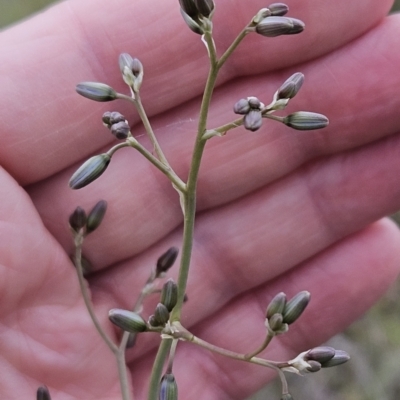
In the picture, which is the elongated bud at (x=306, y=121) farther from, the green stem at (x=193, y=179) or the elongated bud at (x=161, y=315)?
the elongated bud at (x=161, y=315)

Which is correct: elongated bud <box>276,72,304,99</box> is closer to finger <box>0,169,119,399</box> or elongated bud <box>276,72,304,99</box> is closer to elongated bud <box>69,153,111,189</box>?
elongated bud <box>69,153,111,189</box>

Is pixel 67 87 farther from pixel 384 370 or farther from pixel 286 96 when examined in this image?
pixel 384 370

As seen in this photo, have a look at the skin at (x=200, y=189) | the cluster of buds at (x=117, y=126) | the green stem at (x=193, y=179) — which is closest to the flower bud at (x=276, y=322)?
the green stem at (x=193, y=179)

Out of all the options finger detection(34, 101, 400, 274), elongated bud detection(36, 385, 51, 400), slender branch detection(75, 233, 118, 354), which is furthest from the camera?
finger detection(34, 101, 400, 274)

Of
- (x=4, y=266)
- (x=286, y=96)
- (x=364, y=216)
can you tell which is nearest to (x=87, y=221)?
(x=4, y=266)

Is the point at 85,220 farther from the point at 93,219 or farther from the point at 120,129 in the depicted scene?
the point at 120,129

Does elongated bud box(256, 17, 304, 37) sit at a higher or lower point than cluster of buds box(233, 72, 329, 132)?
higher

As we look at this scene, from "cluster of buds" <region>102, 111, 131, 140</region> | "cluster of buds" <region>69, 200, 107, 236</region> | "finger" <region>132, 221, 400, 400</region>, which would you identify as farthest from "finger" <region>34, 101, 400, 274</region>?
"cluster of buds" <region>102, 111, 131, 140</region>
